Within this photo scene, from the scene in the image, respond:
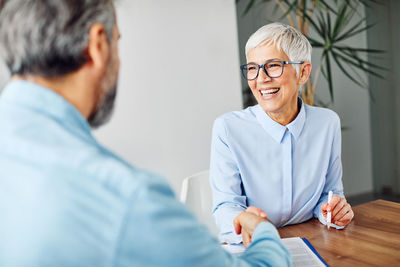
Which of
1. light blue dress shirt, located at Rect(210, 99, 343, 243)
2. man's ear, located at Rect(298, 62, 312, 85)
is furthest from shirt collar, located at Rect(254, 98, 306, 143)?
man's ear, located at Rect(298, 62, 312, 85)

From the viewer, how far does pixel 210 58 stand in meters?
3.12

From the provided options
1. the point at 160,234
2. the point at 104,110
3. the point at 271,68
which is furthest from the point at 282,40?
the point at 160,234

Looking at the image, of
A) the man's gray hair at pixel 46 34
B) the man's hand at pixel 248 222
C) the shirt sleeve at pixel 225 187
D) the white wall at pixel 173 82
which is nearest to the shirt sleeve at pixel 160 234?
the man's gray hair at pixel 46 34

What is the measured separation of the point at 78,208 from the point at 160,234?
12 centimetres

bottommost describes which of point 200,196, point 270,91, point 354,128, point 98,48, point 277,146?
point 354,128

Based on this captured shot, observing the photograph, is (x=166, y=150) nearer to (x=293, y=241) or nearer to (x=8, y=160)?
(x=293, y=241)

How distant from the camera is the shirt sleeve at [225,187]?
144cm

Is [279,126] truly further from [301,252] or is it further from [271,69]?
[301,252]

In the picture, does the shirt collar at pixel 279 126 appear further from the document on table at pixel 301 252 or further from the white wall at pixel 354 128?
the white wall at pixel 354 128

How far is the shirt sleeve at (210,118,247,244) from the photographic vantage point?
1439 millimetres

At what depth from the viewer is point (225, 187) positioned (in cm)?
157

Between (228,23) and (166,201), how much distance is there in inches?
109

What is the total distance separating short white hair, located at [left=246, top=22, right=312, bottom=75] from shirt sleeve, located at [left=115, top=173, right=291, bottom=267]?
1120 mm

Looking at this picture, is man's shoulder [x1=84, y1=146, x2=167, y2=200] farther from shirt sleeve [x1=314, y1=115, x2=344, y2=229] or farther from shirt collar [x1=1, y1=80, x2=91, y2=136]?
shirt sleeve [x1=314, y1=115, x2=344, y2=229]
